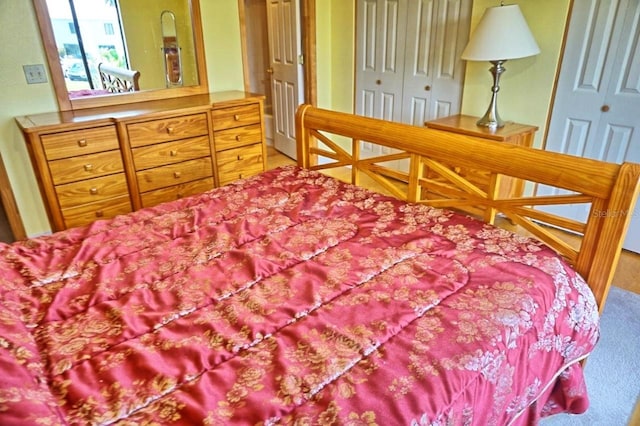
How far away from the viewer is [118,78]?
10.0 ft

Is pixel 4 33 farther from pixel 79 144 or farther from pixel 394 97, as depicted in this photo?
pixel 394 97

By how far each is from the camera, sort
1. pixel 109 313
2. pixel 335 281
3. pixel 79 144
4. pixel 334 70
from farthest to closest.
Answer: pixel 334 70, pixel 79 144, pixel 335 281, pixel 109 313

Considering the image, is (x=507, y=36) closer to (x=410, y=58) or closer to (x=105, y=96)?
(x=410, y=58)

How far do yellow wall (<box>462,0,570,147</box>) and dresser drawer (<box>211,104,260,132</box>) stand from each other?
1712mm

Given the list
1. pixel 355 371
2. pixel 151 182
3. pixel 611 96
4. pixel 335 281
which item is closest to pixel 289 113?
pixel 151 182

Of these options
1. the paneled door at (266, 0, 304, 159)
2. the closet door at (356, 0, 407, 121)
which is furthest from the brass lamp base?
the paneled door at (266, 0, 304, 159)

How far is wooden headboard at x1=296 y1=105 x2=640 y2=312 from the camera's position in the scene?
4.24ft

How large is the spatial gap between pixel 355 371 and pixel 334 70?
3893mm

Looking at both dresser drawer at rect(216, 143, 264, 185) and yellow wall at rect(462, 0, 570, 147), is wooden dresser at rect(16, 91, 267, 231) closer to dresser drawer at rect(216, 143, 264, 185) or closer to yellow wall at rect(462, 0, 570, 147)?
dresser drawer at rect(216, 143, 264, 185)

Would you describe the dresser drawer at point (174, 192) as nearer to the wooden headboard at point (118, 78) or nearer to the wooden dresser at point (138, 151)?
the wooden dresser at point (138, 151)

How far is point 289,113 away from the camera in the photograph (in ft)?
15.3

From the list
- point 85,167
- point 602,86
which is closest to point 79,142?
point 85,167

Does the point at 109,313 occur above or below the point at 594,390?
above

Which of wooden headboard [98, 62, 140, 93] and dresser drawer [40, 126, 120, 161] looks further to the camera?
wooden headboard [98, 62, 140, 93]
